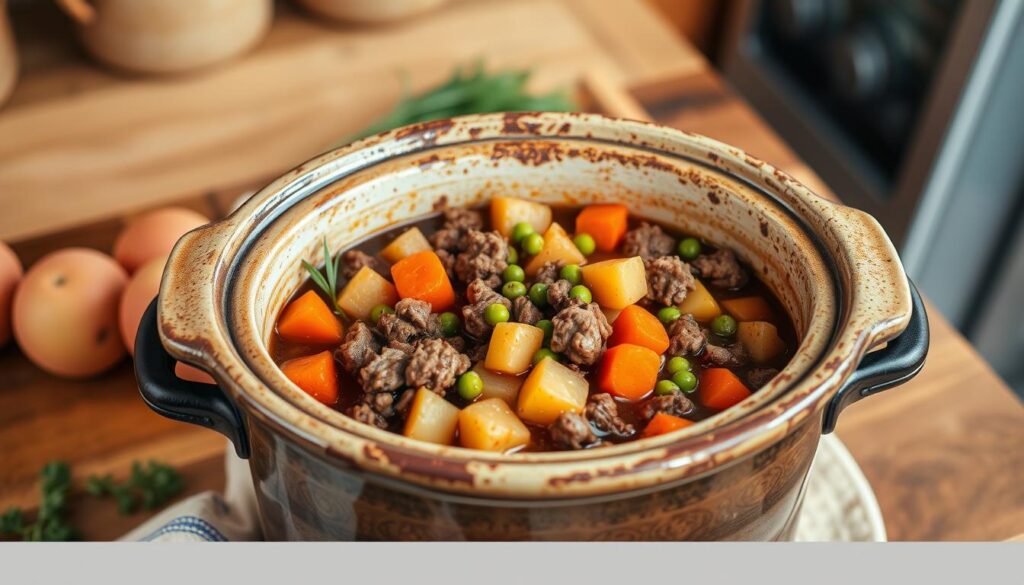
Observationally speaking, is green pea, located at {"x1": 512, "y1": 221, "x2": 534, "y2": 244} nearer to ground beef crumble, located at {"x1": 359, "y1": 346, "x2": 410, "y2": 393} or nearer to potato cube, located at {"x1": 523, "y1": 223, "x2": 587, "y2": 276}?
potato cube, located at {"x1": 523, "y1": 223, "x2": 587, "y2": 276}

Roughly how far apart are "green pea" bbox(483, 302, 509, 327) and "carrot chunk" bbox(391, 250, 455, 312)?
Answer: 0.37ft

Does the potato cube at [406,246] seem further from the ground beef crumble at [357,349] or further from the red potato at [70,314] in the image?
the red potato at [70,314]

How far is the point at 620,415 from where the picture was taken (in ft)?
4.42

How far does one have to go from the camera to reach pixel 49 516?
177 centimetres

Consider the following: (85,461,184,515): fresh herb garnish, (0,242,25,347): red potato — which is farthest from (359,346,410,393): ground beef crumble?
(0,242,25,347): red potato

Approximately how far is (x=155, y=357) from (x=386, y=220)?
470 millimetres

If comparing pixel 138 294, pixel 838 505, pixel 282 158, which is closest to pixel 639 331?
pixel 838 505

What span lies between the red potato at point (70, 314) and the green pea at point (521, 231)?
0.87 metres

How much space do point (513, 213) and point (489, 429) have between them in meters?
0.47

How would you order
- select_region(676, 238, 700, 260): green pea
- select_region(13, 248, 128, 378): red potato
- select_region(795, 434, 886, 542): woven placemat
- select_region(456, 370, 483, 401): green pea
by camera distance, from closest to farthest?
select_region(456, 370, 483, 401): green pea < select_region(676, 238, 700, 260): green pea < select_region(795, 434, 886, 542): woven placemat < select_region(13, 248, 128, 378): red potato

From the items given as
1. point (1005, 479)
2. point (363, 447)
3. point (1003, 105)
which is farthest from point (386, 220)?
point (1003, 105)

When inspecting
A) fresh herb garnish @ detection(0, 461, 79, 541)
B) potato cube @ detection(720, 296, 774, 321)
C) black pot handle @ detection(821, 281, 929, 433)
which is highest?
black pot handle @ detection(821, 281, 929, 433)

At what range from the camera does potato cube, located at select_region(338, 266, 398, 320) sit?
1510mm

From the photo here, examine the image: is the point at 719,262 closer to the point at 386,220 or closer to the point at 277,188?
the point at 386,220
